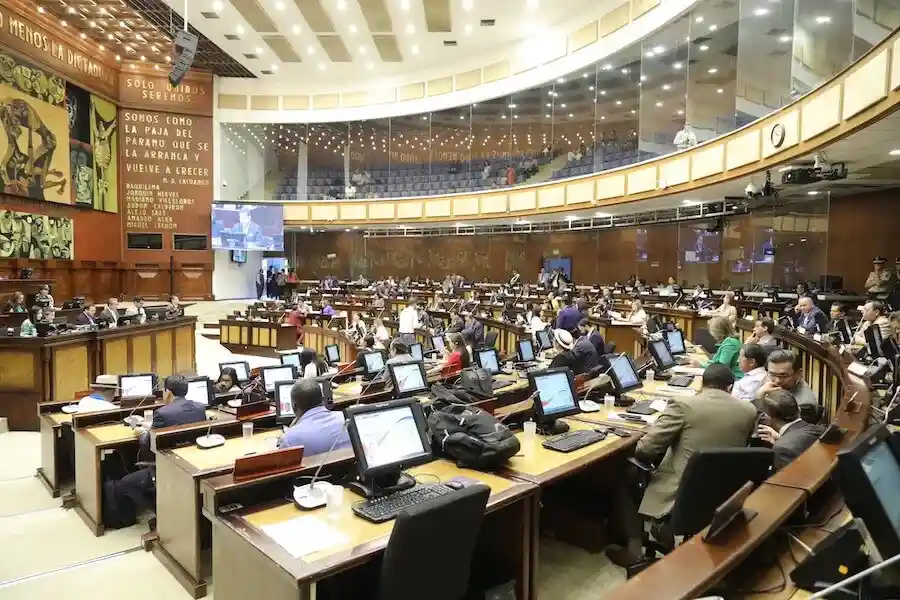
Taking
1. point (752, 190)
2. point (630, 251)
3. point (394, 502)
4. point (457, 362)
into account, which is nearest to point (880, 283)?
point (752, 190)

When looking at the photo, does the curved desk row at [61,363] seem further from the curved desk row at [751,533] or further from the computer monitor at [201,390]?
the curved desk row at [751,533]

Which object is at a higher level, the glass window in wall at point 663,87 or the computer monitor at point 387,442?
the glass window in wall at point 663,87

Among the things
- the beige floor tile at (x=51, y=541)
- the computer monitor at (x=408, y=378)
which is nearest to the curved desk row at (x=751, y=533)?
the computer monitor at (x=408, y=378)

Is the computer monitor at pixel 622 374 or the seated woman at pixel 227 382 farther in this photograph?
the seated woman at pixel 227 382

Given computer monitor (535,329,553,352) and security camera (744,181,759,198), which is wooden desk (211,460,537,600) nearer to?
computer monitor (535,329,553,352)

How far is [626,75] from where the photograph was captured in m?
15.3

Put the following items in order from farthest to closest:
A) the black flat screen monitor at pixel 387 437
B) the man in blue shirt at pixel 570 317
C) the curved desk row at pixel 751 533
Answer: the man in blue shirt at pixel 570 317 → the black flat screen monitor at pixel 387 437 → the curved desk row at pixel 751 533

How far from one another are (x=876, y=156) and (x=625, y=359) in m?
5.77

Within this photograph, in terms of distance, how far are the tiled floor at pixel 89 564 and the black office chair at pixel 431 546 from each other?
4.90 ft

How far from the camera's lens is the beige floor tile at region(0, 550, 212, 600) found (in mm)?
3559

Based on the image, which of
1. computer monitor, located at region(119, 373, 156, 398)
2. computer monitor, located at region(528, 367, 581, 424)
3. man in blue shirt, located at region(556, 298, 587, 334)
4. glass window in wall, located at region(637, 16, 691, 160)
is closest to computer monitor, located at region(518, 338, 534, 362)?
man in blue shirt, located at region(556, 298, 587, 334)

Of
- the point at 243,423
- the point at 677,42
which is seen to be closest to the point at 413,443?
the point at 243,423

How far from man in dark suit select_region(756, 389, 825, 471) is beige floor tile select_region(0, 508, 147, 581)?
429cm

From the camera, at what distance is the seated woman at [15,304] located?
10.5 metres
